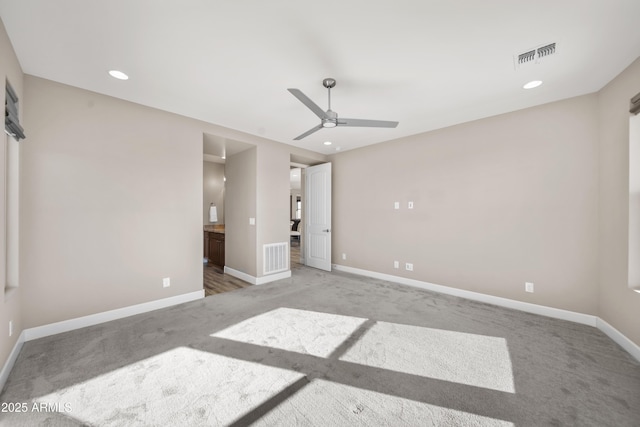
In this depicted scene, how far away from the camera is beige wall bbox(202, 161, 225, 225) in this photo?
6957mm

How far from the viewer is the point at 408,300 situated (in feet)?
11.9

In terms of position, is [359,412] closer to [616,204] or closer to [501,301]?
[501,301]

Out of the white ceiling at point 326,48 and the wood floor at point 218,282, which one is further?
the wood floor at point 218,282

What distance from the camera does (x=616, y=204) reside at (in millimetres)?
2533

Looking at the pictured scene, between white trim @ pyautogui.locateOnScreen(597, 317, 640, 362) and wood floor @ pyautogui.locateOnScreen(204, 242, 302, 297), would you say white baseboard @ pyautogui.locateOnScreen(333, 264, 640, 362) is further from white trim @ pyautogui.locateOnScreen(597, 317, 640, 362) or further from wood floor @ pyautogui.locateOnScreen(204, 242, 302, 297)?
wood floor @ pyautogui.locateOnScreen(204, 242, 302, 297)

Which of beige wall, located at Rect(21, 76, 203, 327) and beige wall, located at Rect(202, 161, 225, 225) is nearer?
beige wall, located at Rect(21, 76, 203, 327)

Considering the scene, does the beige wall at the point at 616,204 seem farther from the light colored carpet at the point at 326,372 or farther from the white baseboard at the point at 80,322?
the white baseboard at the point at 80,322

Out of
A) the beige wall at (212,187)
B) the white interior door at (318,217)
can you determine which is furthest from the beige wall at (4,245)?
the beige wall at (212,187)

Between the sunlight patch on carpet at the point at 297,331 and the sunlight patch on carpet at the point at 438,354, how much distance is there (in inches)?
9.1

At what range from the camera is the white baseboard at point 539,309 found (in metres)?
2.37

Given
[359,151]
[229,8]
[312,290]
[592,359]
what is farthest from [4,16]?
[592,359]

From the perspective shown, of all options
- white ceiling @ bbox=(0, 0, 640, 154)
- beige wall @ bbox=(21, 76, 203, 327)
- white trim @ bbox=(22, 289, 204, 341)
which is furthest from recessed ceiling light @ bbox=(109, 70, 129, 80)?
white trim @ bbox=(22, 289, 204, 341)

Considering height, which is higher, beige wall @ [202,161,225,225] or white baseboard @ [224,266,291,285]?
beige wall @ [202,161,225,225]

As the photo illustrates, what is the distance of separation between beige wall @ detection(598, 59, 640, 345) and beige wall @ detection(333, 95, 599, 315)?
119mm
